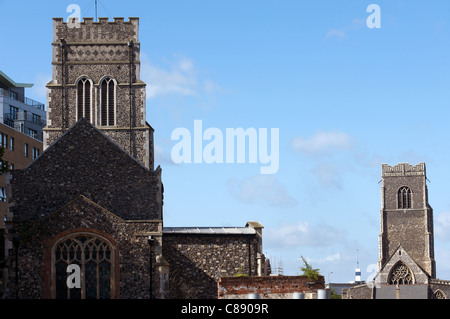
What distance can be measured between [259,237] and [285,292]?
9396mm

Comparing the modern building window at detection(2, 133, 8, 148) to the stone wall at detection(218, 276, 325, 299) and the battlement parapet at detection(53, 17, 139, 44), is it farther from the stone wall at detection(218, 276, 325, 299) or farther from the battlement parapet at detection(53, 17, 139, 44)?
the stone wall at detection(218, 276, 325, 299)

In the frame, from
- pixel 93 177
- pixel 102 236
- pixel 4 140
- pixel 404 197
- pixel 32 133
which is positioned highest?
pixel 32 133

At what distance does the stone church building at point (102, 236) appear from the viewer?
141ft

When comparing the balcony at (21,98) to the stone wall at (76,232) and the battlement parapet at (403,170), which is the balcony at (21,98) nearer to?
the battlement parapet at (403,170)

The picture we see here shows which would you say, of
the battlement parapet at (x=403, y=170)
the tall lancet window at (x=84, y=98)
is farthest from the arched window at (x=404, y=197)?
the tall lancet window at (x=84, y=98)

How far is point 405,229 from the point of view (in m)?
140

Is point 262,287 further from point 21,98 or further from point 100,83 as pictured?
point 21,98

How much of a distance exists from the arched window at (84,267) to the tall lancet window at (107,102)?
65.2 ft

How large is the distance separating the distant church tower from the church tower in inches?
3086

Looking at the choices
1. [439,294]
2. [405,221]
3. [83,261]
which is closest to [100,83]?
[83,261]

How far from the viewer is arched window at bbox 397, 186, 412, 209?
141000mm

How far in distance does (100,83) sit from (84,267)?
22.1 meters

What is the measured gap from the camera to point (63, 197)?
46.6 m
